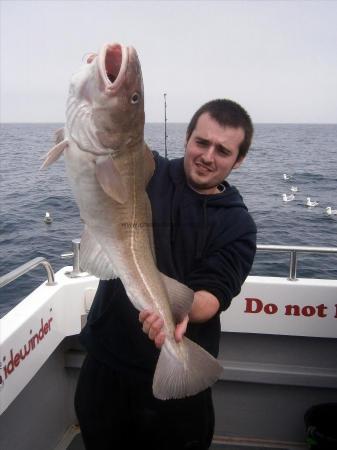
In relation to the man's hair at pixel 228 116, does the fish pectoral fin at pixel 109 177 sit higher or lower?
lower

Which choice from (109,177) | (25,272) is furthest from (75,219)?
(109,177)

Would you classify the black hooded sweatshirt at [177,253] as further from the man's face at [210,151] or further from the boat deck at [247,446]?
the boat deck at [247,446]

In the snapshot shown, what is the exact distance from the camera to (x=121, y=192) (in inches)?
85.5

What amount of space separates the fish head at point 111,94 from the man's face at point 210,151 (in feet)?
1.73

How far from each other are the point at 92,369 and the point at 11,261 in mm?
8834

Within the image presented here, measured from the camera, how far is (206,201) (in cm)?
277

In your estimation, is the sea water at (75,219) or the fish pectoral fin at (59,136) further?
the sea water at (75,219)

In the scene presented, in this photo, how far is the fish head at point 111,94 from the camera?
196 centimetres

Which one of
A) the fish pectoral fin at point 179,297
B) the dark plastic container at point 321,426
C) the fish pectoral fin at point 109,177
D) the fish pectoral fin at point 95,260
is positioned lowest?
the dark plastic container at point 321,426

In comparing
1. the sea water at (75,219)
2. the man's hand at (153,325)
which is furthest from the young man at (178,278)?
the sea water at (75,219)

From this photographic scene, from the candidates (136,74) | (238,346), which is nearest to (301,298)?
(238,346)

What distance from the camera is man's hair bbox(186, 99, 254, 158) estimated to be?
8.69ft

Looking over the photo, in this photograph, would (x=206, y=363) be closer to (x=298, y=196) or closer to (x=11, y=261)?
(x=11, y=261)

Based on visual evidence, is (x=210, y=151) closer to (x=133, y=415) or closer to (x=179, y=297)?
(x=179, y=297)
